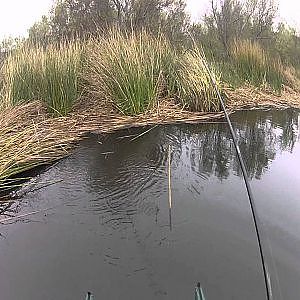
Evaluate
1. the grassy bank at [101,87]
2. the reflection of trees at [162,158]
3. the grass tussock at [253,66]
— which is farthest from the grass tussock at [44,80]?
the grass tussock at [253,66]

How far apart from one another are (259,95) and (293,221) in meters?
4.93

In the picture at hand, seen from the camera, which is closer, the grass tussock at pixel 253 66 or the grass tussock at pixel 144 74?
the grass tussock at pixel 144 74

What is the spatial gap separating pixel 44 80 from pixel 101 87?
72 cm

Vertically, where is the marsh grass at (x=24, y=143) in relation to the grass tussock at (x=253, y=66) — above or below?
below

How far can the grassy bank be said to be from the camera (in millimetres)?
4398

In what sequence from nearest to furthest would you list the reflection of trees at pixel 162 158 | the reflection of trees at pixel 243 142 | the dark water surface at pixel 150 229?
the dark water surface at pixel 150 229
the reflection of trees at pixel 162 158
the reflection of trees at pixel 243 142

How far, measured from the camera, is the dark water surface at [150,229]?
5.70 ft

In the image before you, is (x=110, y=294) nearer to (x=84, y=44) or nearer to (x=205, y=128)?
(x=205, y=128)

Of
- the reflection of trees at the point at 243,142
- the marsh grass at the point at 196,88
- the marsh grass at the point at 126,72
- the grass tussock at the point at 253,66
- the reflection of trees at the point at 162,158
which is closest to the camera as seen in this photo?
the reflection of trees at the point at 162,158

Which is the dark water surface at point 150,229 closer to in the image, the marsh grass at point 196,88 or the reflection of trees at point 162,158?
the reflection of trees at point 162,158

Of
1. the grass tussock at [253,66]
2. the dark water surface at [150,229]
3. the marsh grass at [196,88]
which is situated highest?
the grass tussock at [253,66]

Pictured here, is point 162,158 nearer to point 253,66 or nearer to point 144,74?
point 144,74

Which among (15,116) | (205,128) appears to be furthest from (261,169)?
(15,116)

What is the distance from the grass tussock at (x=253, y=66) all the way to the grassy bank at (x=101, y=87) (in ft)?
5.40
